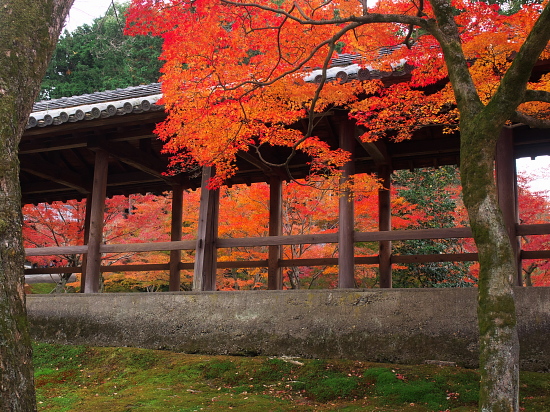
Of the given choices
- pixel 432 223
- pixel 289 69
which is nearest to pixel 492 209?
pixel 289 69

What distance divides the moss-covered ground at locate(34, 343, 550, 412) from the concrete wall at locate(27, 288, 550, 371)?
1.05 ft

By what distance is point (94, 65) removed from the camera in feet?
82.7

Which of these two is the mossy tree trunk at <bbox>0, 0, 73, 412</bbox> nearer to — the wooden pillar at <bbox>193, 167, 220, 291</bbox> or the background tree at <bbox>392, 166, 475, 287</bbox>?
the wooden pillar at <bbox>193, 167, 220, 291</bbox>

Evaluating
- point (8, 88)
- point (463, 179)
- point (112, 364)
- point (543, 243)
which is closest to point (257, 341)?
point (112, 364)

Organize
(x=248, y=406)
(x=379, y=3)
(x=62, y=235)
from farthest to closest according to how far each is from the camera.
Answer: (x=62, y=235)
(x=379, y=3)
(x=248, y=406)

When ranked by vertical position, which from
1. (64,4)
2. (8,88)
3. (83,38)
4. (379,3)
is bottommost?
(8,88)

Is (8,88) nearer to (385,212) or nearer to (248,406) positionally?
(248,406)

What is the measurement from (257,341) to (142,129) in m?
4.55

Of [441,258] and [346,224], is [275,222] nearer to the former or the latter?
[441,258]

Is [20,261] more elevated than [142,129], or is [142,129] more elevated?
[142,129]

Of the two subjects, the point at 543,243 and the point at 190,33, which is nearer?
the point at 190,33

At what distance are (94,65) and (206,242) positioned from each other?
63.4 ft

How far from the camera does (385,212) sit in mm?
11375

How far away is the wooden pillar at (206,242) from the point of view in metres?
8.82
